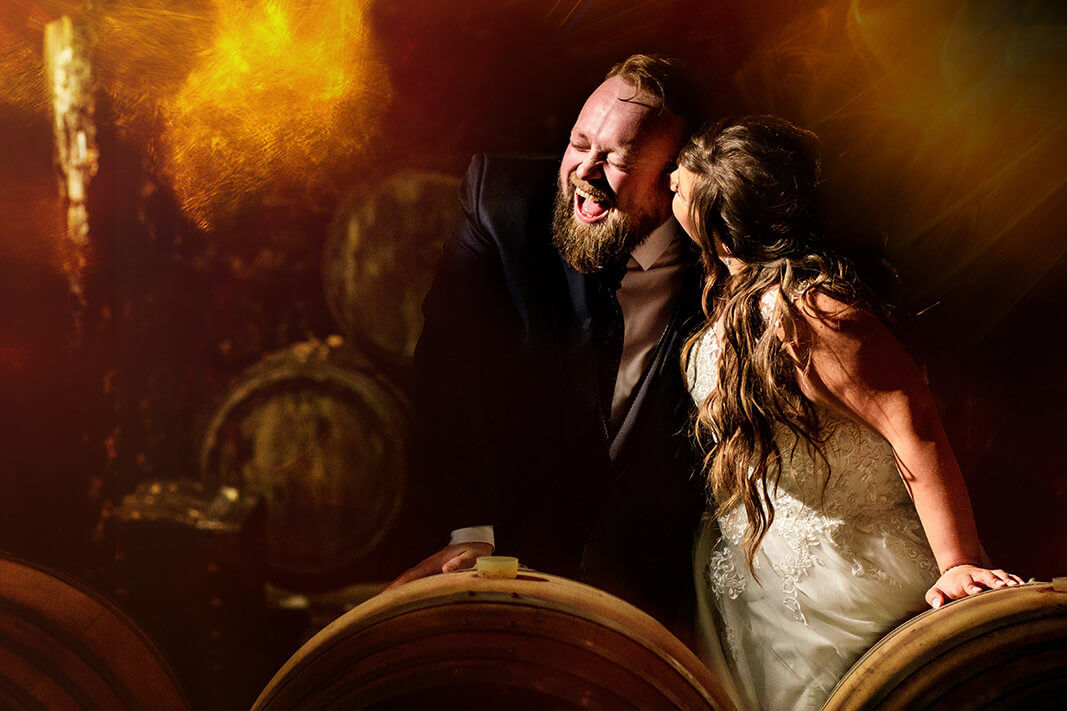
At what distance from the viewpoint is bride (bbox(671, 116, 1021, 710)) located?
1.85m

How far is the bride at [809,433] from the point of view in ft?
6.07

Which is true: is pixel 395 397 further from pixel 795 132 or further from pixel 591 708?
pixel 795 132

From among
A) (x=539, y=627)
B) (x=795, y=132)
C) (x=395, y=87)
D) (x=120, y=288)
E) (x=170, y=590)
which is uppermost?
(x=395, y=87)

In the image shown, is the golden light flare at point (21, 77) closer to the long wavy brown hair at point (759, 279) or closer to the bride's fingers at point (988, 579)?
the long wavy brown hair at point (759, 279)

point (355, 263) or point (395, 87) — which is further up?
point (395, 87)

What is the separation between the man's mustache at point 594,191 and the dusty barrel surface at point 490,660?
99 cm

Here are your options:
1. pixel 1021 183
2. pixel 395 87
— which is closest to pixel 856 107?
pixel 1021 183

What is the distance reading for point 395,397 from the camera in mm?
2092

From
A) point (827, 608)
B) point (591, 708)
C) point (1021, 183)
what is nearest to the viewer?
point (591, 708)

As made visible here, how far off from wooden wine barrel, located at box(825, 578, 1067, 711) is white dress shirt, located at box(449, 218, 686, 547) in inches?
33.1

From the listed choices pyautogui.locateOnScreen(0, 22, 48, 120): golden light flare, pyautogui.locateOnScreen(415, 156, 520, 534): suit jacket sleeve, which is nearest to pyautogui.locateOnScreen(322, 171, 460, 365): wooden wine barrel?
pyautogui.locateOnScreen(415, 156, 520, 534): suit jacket sleeve

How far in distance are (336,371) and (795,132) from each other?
4.36 ft

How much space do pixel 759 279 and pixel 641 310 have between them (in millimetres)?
316

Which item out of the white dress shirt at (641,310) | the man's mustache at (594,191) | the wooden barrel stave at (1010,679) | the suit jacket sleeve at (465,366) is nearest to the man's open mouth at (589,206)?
the man's mustache at (594,191)
